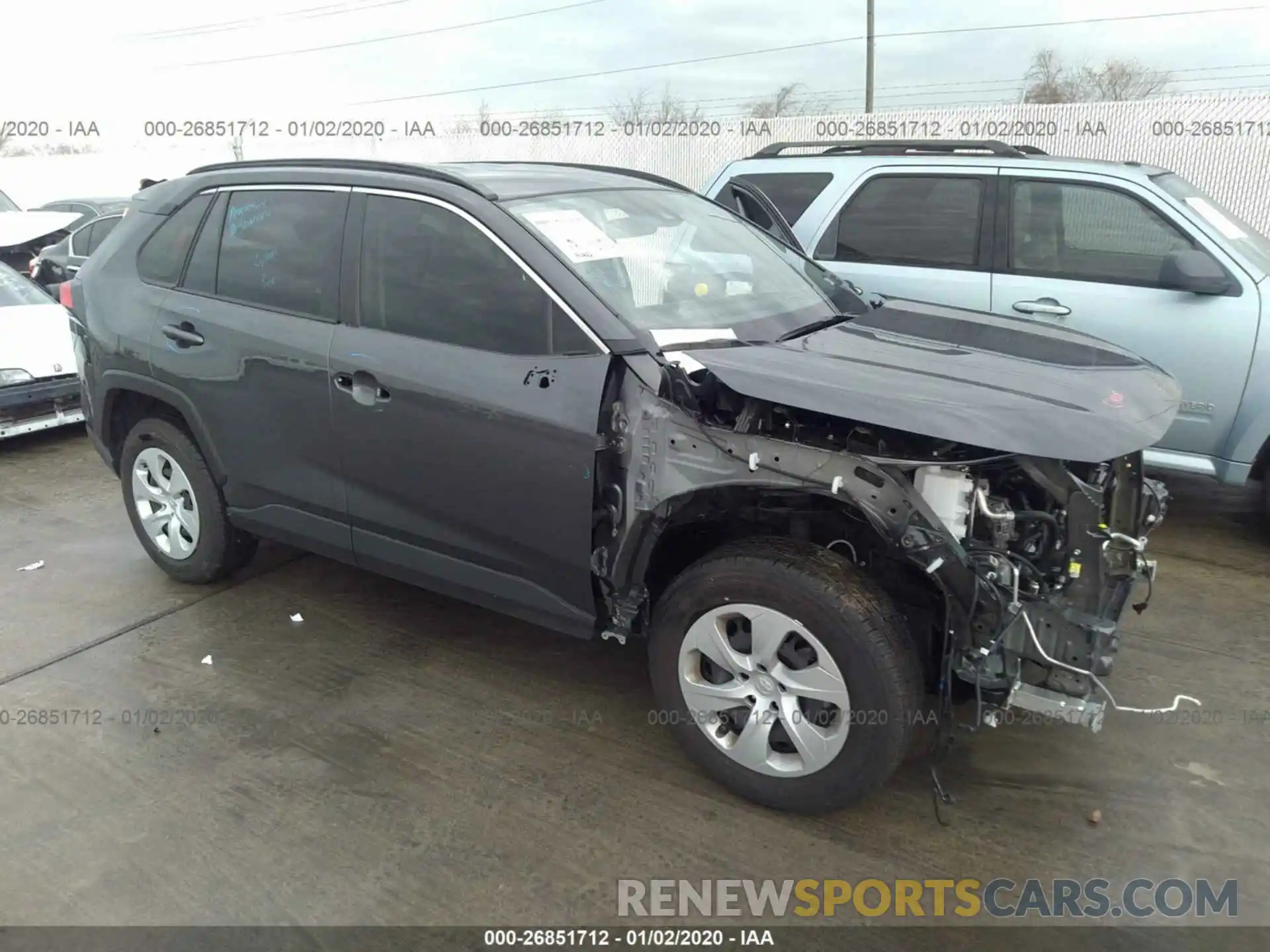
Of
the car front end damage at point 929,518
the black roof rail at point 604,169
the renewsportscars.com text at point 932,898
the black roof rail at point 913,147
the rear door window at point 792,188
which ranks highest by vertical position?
the black roof rail at point 913,147

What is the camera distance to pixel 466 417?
3225 mm

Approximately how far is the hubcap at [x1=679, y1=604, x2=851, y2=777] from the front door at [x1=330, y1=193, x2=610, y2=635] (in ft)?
1.55

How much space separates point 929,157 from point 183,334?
420 cm

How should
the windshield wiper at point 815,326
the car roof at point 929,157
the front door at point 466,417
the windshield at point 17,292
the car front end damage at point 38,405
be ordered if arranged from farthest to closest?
the windshield at point 17,292 → the car front end damage at point 38,405 → the car roof at point 929,157 → the windshield wiper at point 815,326 → the front door at point 466,417

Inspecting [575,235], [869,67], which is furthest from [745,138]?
[575,235]

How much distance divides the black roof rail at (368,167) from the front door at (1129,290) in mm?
2753

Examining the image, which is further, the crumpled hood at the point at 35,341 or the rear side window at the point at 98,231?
the rear side window at the point at 98,231

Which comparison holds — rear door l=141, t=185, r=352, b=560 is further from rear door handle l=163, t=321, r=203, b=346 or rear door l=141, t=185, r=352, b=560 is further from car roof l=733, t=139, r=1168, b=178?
car roof l=733, t=139, r=1168, b=178

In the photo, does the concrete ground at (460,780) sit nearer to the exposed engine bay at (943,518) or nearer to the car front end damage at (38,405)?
the exposed engine bay at (943,518)

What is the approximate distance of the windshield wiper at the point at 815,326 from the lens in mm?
3385

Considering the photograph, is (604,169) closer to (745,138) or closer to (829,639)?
(829,639)

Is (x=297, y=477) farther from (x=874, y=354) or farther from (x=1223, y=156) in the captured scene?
(x=1223, y=156)

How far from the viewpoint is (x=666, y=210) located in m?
3.94

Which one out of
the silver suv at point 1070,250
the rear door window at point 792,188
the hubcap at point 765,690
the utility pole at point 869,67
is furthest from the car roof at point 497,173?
the utility pole at point 869,67
